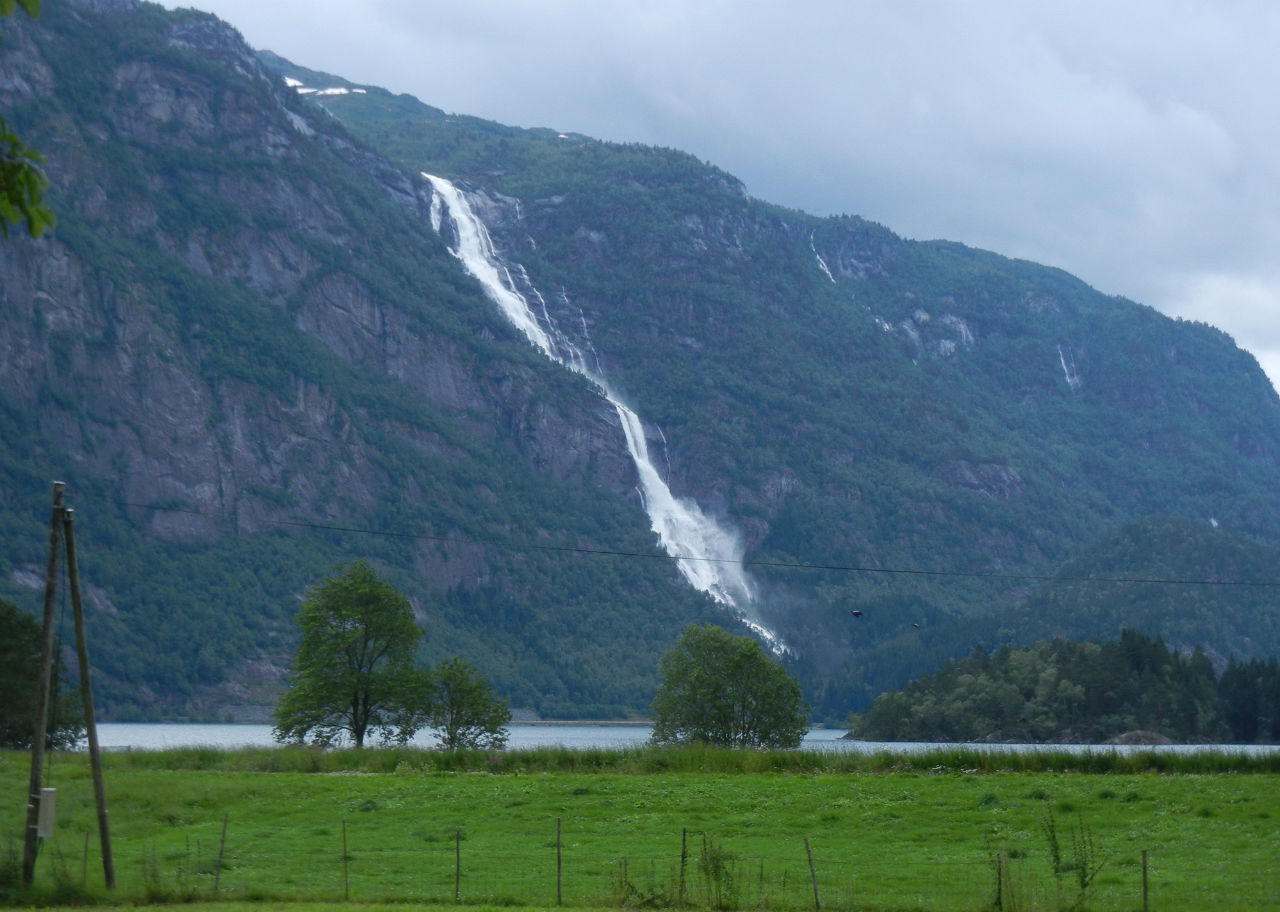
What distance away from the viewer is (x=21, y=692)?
6719 cm

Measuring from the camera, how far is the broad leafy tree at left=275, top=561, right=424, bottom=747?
76.6 metres

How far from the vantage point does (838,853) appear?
3597 centimetres

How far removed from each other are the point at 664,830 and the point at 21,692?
127 ft

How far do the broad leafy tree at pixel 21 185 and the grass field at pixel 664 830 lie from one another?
19.9 metres

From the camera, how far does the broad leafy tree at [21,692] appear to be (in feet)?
219

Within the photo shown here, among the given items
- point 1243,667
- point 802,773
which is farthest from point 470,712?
point 1243,667

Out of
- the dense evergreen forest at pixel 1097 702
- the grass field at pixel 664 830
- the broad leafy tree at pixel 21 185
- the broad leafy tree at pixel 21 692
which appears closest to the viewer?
the broad leafy tree at pixel 21 185

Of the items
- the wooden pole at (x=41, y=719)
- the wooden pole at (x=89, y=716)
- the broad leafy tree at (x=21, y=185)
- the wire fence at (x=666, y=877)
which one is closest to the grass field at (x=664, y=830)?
the wire fence at (x=666, y=877)

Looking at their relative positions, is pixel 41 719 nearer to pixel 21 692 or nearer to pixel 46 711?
pixel 46 711

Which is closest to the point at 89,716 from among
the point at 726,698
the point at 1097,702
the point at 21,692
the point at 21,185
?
the point at 21,185

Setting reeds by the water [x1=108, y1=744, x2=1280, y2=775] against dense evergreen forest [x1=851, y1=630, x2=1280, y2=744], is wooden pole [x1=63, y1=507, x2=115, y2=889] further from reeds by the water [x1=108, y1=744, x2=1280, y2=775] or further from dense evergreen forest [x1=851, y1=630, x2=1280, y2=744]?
dense evergreen forest [x1=851, y1=630, x2=1280, y2=744]

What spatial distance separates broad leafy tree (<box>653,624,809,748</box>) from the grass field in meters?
26.7

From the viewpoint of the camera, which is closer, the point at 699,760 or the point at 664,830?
the point at 664,830

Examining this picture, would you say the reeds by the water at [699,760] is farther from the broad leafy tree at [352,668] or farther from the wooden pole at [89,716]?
the wooden pole at [89,716]
